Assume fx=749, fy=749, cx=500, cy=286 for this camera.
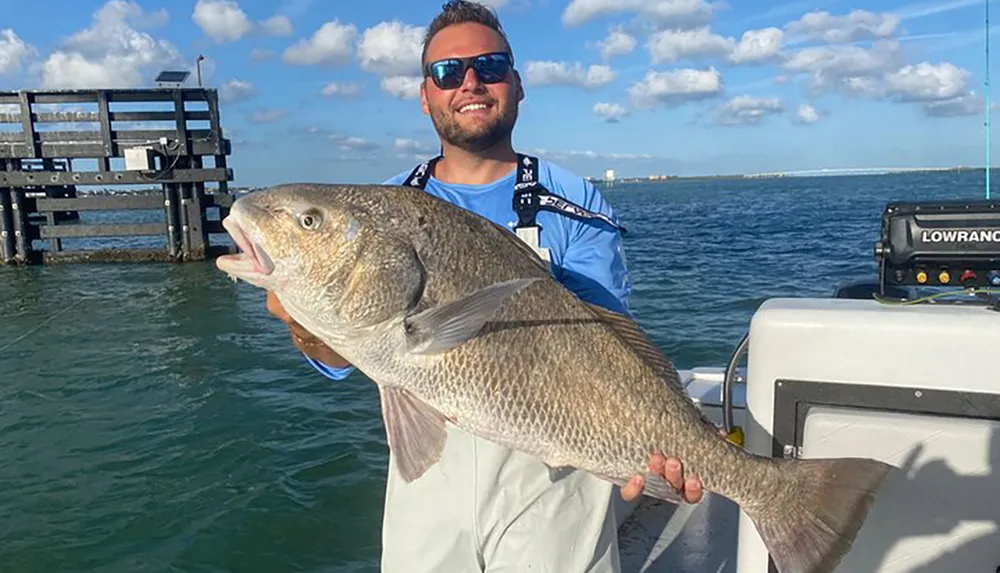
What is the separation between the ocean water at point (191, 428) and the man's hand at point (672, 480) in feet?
13.8

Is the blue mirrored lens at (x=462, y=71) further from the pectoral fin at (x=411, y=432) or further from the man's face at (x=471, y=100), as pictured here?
the pectoral fin at (x=411, y=432)

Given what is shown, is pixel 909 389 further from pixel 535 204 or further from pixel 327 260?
pixel 327 260

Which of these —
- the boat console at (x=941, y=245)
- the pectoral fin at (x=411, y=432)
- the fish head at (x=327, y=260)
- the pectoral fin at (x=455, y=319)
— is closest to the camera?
the pectoral fin at (x=455, y=319)

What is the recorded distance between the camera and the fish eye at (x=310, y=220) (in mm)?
2322

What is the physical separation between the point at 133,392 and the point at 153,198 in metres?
14.0

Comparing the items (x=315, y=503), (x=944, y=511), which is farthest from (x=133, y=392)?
(x=944, y=511)

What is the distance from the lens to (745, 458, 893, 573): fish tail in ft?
7.23

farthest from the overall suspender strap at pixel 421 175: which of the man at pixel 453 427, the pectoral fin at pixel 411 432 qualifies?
the pectoral fin at pixel 411 432

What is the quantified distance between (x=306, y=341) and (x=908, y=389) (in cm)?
204

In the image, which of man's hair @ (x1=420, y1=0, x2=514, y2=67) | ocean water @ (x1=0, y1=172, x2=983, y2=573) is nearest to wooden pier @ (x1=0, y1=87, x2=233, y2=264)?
ocean water @ (x1=0, y1=172, x2=983, y2=573)

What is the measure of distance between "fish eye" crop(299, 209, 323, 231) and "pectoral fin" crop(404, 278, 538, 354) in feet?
1.35

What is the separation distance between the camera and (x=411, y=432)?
2436mm

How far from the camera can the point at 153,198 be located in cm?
2264

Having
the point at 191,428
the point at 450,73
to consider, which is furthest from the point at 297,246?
the point at 191,428
